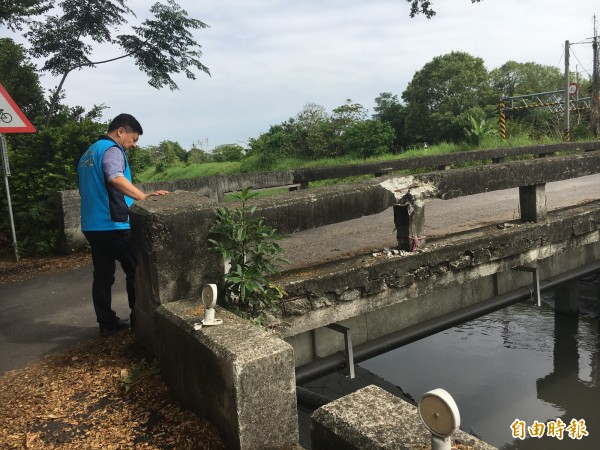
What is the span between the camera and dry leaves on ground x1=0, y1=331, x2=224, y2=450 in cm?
268

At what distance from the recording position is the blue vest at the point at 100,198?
3795mm

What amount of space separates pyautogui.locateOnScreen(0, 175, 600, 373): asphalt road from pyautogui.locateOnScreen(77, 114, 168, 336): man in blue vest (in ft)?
2.16

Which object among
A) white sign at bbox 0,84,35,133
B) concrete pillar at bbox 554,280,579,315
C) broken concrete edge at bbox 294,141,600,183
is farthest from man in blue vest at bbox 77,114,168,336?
concrete pillar at bbox 554,280,579,315

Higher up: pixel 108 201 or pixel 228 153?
pixel 228 153

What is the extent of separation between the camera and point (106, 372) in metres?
3.34

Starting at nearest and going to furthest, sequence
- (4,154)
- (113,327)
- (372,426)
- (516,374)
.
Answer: (372,426) → (113,327) → (4,154) → (516,374)

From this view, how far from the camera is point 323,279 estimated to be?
3693 millimetres

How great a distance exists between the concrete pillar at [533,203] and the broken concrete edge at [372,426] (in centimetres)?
358

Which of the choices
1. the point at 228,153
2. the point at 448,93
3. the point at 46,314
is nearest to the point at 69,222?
the point at 46,314

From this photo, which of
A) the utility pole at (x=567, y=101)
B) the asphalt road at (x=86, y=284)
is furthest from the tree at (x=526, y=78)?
the asphalt road at (x=86, y=284)

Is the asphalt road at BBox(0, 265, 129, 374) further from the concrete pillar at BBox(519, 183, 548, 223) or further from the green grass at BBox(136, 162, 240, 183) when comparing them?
the green grass at BBox(136, 162, 240, 183)

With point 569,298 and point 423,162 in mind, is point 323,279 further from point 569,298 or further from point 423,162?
point 423,162

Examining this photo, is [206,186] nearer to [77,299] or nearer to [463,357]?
[77,299]

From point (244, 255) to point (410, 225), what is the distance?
164 cm
